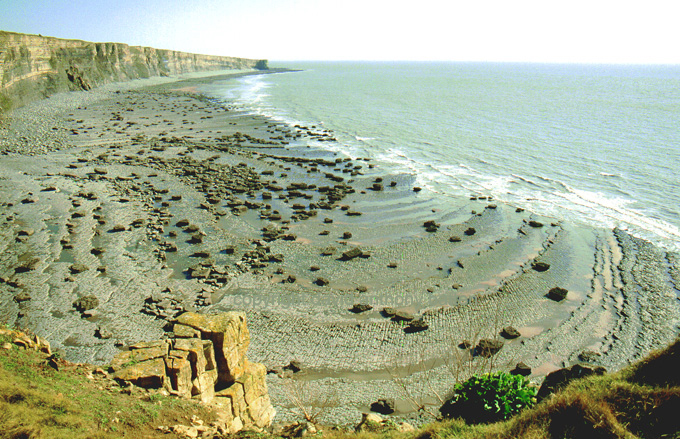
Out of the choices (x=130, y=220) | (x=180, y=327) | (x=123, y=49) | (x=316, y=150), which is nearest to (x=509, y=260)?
(x=180, y=327)

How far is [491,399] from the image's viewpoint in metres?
9.66

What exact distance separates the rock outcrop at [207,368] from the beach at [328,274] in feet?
6.09

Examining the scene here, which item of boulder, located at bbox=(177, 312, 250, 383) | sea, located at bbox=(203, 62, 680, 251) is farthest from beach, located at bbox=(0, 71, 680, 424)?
sea, located at bbox=(203, 62, 680, 251)

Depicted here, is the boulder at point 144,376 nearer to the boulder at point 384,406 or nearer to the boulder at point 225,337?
→ the boulder at point 225,337

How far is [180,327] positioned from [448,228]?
20436 mm

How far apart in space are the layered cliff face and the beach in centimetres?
3446

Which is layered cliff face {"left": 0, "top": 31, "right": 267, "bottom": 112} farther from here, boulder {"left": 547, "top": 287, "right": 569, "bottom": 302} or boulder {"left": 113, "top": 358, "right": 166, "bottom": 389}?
boulder {"left": 547, "top": 287, "right": 569, "bottom": 302}

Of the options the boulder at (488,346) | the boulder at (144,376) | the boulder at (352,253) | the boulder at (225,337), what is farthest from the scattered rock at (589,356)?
the boulder at (144,376)

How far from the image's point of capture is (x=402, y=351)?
15945 mm

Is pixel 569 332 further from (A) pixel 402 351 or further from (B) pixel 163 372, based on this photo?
(B) pixel 163 372

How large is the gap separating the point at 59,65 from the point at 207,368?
94.2m

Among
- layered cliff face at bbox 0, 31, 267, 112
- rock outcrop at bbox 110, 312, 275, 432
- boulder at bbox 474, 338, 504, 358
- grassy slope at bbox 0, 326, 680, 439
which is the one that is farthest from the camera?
layered cliff face at bbox 0, 31, 267, 112

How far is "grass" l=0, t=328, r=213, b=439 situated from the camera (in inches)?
288

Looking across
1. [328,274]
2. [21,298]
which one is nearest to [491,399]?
[328,274]
